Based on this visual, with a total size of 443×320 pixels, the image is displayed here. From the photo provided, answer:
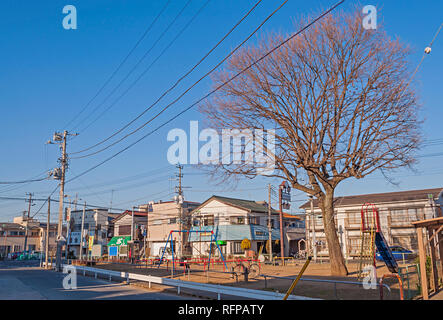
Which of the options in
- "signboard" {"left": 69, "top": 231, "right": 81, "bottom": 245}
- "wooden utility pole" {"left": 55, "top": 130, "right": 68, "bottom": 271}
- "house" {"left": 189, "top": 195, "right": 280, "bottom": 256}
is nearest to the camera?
"wooden utility pole" {"left": 55, "top": 130, "right": 68, "bottom": 271}

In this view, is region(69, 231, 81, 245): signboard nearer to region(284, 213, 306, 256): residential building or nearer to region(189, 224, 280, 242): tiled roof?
region(189, 224, 280, 242): tiled roof

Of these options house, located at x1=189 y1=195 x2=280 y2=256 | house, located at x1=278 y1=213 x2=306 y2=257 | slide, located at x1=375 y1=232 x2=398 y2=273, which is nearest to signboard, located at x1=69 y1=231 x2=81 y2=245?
house, located at x1=189 y1=195 x2=280 y2=256

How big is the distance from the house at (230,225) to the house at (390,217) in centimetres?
698

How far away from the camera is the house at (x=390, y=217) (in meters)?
45.3

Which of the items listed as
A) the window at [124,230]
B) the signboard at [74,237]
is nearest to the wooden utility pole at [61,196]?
the window at [124,230]

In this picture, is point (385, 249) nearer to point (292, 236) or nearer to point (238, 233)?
point (238, 233)

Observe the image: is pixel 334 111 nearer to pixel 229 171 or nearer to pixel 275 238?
pixel 229 171

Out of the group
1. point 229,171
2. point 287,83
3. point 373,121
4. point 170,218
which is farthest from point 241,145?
point 170,218

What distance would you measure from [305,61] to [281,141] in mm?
4689

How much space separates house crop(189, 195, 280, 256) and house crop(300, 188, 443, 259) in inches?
275

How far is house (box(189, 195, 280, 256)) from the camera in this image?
51312 millimetres

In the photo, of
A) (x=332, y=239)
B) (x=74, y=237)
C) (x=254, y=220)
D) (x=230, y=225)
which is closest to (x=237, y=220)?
(x=230, y=225)

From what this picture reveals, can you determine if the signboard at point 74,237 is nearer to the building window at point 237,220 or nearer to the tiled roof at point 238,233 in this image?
the tiled roof at point 238,233
